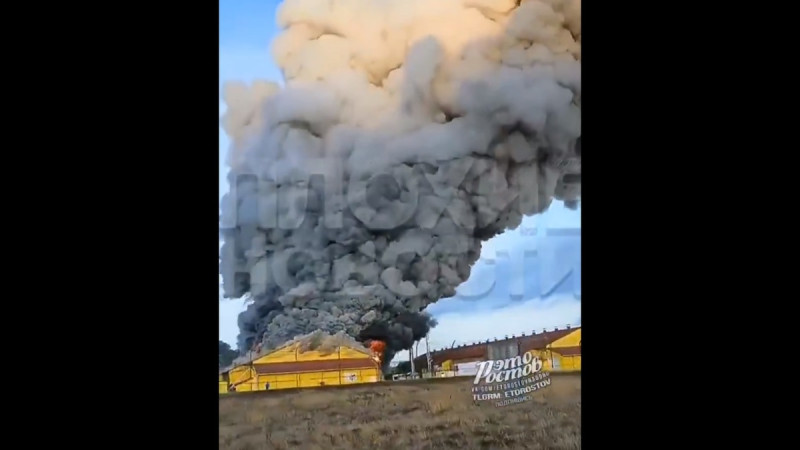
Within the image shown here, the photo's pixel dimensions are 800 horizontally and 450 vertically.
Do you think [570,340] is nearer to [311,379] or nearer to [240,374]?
[311,379]

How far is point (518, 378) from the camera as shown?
8.30 feet

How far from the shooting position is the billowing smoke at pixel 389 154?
2383mm

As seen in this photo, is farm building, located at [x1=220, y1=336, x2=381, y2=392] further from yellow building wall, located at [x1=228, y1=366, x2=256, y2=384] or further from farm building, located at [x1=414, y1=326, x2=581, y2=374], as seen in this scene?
farm building, located at [x1=414, y1=326, x2=581, y2=374]

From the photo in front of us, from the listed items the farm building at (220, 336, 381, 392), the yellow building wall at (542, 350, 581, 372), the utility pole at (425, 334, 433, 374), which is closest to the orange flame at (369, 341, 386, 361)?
the farm building at (220, 336, 381, 392)

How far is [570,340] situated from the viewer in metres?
2.55

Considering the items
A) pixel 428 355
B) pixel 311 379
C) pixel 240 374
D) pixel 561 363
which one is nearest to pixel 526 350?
pixel 561 363

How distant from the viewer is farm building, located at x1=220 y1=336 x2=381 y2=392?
2369mm

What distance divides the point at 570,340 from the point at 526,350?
15cm

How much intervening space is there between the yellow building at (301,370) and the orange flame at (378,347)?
0.04 ft

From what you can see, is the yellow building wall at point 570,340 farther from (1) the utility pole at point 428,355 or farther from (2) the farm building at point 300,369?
(2) the farm building at point 300,369

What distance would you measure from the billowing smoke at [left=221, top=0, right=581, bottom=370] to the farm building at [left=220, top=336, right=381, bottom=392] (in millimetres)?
52

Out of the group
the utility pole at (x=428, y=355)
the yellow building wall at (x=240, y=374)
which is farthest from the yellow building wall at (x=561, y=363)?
the yellow building wall at (x=240, y=374)
